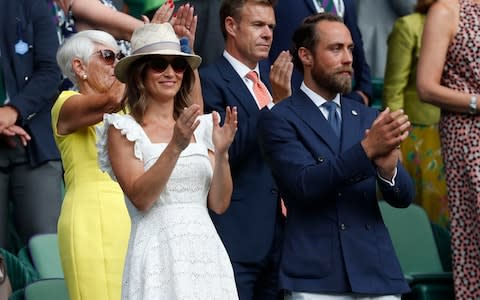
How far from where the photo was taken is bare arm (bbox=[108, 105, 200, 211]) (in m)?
6.09

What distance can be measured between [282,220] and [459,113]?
54.7 inches

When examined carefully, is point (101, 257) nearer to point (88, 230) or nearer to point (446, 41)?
point (88, 230)

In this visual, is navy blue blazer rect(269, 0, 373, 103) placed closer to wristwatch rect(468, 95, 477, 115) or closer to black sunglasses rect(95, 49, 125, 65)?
wristwatch rect(468, 95, 477, 115)

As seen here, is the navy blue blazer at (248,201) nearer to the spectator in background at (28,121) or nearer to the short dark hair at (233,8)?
the short dark hair at (233,8)

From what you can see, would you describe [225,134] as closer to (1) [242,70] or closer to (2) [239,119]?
(2) [239,119]

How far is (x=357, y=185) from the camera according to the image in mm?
7043

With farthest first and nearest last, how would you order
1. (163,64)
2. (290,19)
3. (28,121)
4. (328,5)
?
(328,5) < (290,19) < (28,121) < (163,64)

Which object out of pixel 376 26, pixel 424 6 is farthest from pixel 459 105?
pixel 376 26

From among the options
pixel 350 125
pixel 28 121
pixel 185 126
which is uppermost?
pixel 185 126

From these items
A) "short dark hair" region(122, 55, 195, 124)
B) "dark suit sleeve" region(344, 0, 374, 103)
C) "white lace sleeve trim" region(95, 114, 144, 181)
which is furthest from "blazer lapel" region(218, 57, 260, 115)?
"dark suit sleeve" region(344, 0, 374, 103)

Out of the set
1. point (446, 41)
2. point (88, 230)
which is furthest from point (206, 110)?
point (446, 41)

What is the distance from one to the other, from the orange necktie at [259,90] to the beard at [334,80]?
51 centimetres

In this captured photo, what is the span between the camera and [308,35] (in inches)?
293

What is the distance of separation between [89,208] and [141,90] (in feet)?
2.81
